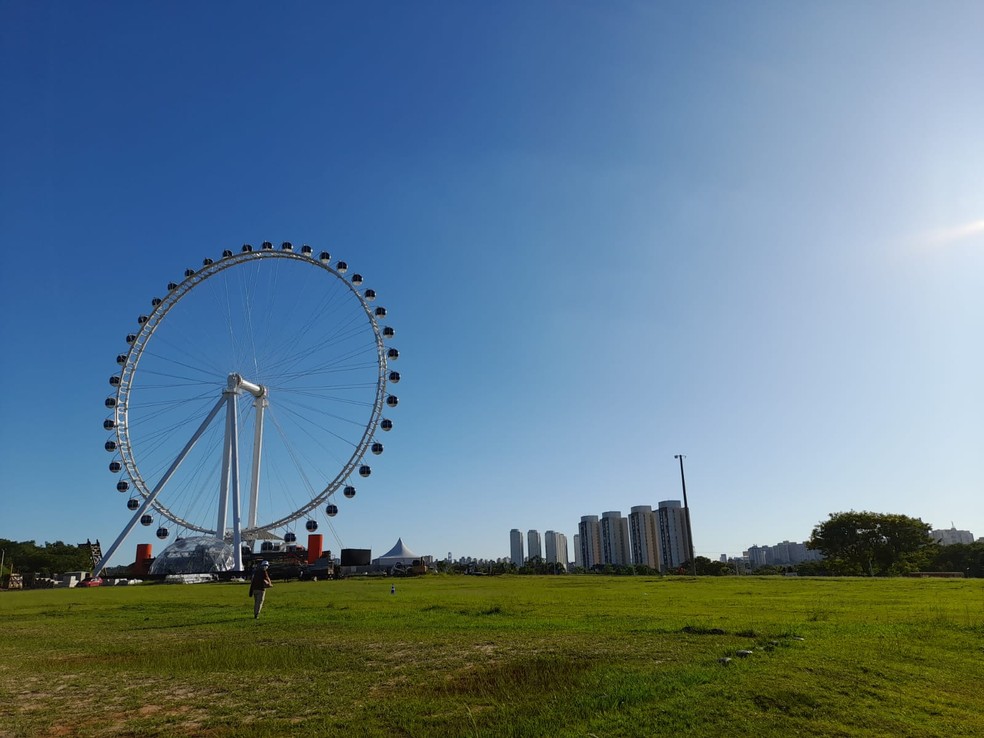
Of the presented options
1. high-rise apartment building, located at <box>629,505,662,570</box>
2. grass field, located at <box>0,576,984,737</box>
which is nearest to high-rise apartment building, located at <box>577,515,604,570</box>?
high-rise apartment building, located at <box>629,505,662,570</box>

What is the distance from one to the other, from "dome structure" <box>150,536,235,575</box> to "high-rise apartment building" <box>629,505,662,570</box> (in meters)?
92.4

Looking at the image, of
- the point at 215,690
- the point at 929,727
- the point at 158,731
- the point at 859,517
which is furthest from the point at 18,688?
the point at 859,517

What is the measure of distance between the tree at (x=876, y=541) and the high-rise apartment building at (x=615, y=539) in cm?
8621

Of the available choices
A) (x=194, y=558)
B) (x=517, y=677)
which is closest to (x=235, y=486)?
(x=194, y=558)

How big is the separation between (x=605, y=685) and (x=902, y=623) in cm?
1042

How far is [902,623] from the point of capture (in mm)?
15633

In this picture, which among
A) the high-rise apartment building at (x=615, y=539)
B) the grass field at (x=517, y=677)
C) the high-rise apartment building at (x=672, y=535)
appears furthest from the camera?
the high-rise apartment building at (x=615, y=539)

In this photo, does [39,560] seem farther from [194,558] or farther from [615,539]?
[615,539]

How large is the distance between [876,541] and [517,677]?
7958 centimetres

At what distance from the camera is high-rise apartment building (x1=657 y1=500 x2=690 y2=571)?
474ft

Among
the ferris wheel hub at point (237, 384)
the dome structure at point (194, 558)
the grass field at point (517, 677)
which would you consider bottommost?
the grass field at point (517, 677)

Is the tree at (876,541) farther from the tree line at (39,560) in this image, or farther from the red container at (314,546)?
the tree line at (39,560)

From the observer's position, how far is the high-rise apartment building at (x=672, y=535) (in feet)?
474

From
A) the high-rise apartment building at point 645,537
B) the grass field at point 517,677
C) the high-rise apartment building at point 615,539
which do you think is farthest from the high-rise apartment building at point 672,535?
the grass field at point 517,677
